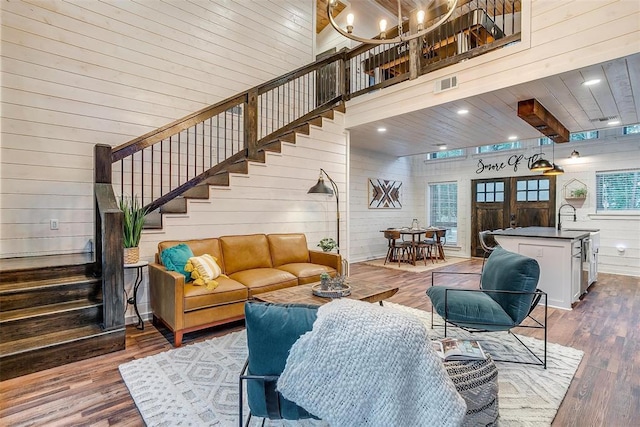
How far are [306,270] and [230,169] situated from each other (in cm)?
172

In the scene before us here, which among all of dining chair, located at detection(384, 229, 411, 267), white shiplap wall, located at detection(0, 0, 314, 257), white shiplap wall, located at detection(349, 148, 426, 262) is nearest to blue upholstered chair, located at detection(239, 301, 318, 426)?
white shiplap wall, located at detection(0, 0, 314, 257)

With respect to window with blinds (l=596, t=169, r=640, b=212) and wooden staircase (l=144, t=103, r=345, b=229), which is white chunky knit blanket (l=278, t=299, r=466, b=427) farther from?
window with blinds (l=596, t=169, r=640, b=212)

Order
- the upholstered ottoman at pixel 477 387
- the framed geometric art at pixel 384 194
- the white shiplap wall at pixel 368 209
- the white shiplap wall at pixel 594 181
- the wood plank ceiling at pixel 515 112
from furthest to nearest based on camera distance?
the framed geometric art at pixel 384 194
the white shiplap wall at pixel 368 209
the white shiplap wall at pixel 594 181
the wood plank ceiling at pixel 515 112
the upholstered ottoman at pixel 477 387

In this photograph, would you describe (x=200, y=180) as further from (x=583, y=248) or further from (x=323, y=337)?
(x=583, y=248)

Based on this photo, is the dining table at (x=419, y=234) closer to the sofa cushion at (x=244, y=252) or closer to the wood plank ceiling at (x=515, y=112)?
the wood plank ceiling at (x=515, y=112)

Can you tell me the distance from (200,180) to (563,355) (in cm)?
436

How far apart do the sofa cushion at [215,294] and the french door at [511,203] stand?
679 cm

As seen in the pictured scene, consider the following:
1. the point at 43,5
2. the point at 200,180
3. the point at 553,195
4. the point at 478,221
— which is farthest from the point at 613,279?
the point at 43,5

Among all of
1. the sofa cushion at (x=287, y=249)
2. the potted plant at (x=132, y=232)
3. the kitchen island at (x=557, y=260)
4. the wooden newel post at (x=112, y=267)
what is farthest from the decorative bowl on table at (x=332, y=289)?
the kitchen island at (x=557, y=260)

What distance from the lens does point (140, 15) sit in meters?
4.19

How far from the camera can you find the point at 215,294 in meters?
3.12

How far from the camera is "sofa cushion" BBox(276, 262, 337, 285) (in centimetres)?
391

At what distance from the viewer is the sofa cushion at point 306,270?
391 centimetres

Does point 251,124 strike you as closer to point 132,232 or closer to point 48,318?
point 132,232
